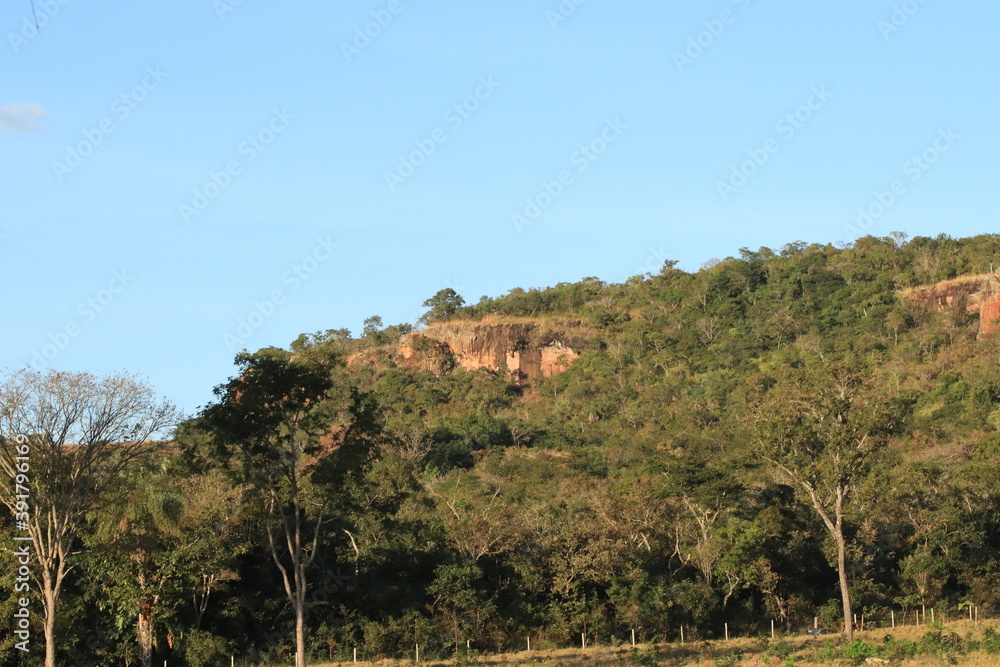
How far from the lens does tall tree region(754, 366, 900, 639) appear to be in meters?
27.0

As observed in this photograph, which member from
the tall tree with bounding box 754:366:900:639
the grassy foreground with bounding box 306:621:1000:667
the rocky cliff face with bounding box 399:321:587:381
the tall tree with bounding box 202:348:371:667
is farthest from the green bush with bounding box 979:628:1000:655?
the rocky cliff face with bounding box 399:321:587:381

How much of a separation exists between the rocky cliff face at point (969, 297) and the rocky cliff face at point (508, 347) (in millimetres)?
25611

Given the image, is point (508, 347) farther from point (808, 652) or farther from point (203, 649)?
point (808, 652)

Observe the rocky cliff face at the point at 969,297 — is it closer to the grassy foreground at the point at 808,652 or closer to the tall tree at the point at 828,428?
the grassy foreground at the point at 808,652

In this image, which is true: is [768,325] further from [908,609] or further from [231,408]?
[231,408]

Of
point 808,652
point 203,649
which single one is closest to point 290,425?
point 203,649

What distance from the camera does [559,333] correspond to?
8988 cm

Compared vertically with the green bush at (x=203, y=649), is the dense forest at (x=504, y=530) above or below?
above

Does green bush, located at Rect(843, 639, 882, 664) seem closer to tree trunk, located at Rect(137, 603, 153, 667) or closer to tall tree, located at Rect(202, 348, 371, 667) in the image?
tall tree, located at Rect(202, 348, 371, 667)

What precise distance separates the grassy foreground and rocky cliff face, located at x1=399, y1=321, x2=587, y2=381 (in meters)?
58.8

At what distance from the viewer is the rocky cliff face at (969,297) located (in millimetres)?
73625

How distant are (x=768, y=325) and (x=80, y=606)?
62765 millimetres

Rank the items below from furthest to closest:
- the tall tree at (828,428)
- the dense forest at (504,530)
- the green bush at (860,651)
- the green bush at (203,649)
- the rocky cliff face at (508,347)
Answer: the rocky cliff face at (508,347) < the tall tree at (828,428) < the green bush at (203,649) < the dense forest at (504,530) < the green bush at (860,651)

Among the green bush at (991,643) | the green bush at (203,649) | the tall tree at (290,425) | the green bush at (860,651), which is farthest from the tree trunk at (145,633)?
the green bush at (991,643)
